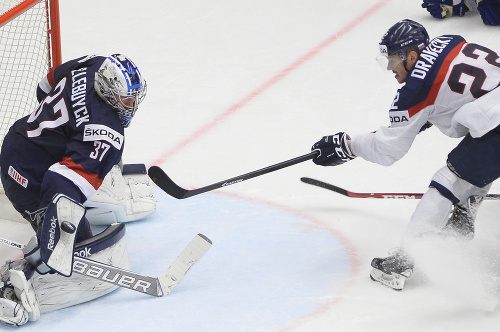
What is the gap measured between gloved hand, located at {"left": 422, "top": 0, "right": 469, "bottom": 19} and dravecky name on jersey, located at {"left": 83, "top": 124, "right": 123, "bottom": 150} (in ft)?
10.9

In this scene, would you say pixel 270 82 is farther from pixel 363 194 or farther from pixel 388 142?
pixel 388 142

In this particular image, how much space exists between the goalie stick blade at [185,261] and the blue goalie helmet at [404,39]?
95 centimetres

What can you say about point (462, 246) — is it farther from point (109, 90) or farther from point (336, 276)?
point (109, 90)

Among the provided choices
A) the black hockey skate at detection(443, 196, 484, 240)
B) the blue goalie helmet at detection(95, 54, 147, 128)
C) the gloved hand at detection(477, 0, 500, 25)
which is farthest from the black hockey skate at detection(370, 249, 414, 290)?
the gloved hand at detection(477, 0, 500, 25)

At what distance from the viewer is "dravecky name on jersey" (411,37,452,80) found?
308 cm

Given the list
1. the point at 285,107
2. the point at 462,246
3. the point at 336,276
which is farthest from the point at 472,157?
the point at 285,107

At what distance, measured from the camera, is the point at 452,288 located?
10.3 ft

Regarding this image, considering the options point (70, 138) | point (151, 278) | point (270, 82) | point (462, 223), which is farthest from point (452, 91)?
point (270, 82)

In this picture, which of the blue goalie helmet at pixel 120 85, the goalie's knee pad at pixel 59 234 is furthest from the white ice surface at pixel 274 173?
the blue goalie helmet at pixel 120 85

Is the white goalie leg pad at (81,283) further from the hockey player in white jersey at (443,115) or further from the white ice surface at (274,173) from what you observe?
the hockey player in white jersey at (443,115)

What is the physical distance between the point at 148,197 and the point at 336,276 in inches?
36.5

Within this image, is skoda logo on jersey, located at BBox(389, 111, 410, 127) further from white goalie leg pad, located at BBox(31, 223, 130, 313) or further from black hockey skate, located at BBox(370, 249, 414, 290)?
white goalie leg pad, located at BBox(31, 223, 130, 313)

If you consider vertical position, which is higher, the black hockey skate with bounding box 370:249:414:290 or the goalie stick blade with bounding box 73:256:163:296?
the goalie stick blade with bounding box 73:256:163:296

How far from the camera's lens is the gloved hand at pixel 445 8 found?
18.9 feet
